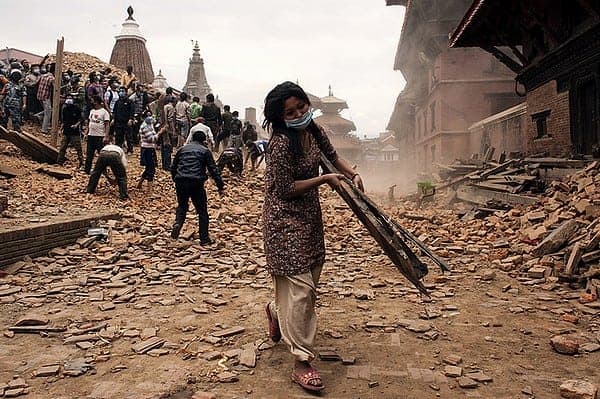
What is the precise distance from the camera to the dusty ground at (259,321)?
289 cm

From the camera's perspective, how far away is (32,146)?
11.1 m

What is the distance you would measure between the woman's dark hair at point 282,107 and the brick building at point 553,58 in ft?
28.6

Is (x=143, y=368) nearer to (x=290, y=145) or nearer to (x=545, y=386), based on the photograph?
(x=290, y=145)

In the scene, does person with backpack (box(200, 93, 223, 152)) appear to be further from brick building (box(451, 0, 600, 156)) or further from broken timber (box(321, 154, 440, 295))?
broken timber (box(321, 154, 440, 295))

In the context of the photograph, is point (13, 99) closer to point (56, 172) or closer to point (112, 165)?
point (56, 172)

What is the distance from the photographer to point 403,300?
183 inches

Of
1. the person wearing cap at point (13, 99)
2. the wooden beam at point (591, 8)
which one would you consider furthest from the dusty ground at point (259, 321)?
the person wearing cap at point (13, 99)

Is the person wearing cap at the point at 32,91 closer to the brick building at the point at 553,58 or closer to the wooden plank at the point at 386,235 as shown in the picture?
Result: the brick building at the point at 553,58

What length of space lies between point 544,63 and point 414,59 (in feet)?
54.8

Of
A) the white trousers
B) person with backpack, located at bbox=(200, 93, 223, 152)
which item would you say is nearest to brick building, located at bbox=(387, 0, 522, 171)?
person with backpack, located at bbox=(200, 93, 223, 152)

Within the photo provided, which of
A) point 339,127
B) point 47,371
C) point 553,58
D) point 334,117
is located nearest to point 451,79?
point 553,58

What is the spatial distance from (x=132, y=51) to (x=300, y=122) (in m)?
27.8

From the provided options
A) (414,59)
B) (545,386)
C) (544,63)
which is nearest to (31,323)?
(545,386)

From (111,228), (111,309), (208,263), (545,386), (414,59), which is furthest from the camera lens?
(414,59)
